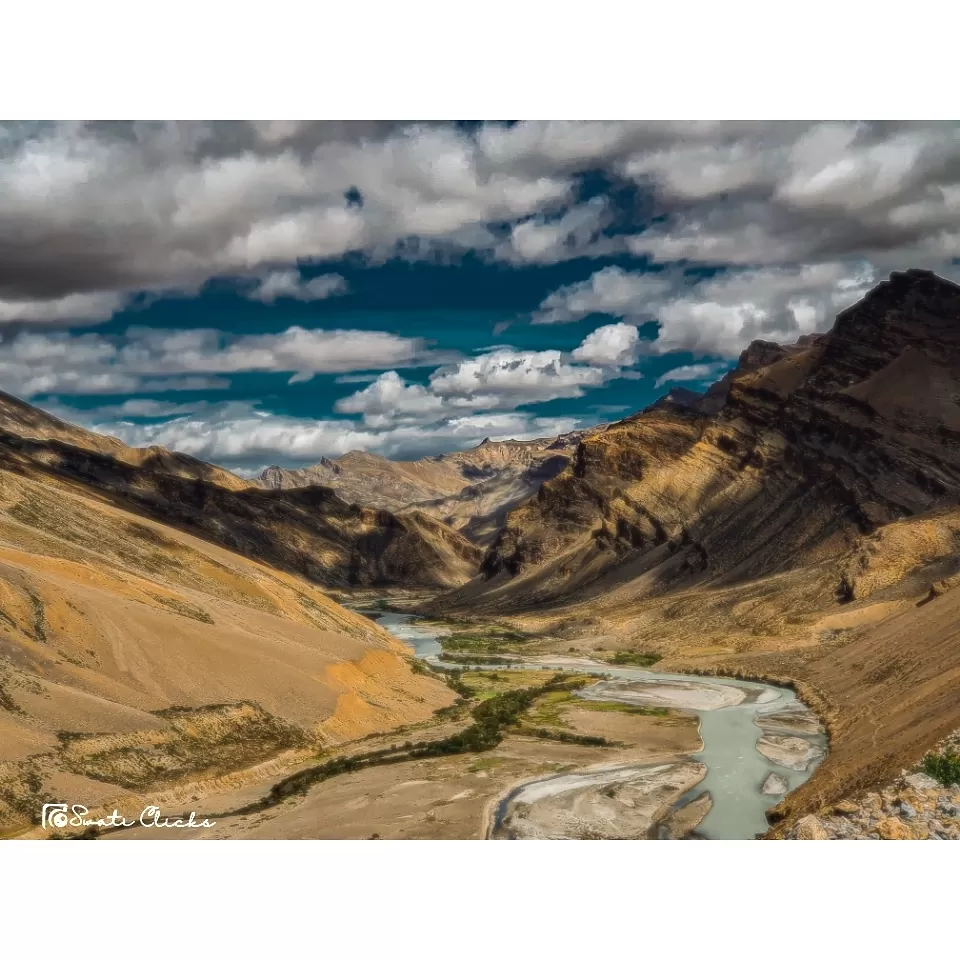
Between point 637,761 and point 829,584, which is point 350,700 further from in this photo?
point 829,584

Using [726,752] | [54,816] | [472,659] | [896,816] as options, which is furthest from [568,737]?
[472,659]

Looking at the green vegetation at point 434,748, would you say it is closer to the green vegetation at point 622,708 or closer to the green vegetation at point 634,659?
the green vegetation at point 622,708

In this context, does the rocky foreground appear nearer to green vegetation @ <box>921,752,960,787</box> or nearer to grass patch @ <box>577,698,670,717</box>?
green vegetation @ <box>921,752,960,787</box>

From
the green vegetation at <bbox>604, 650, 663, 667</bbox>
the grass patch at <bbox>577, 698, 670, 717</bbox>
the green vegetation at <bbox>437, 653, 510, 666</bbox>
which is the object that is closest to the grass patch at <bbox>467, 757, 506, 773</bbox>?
the grass patch at <bbox>577, 698, 670, 717</bbox>

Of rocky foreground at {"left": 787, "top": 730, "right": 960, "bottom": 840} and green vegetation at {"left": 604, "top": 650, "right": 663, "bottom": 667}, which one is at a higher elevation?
rocky foreground at {"left": 787, "top": 730, "right": 960, "bottom": 840}

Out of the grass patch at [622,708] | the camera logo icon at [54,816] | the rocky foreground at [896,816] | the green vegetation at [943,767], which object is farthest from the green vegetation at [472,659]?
the rocky foreground at [896,816]

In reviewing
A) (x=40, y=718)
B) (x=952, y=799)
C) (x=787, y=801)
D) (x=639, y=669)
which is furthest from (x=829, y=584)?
(x=40, y=718)
